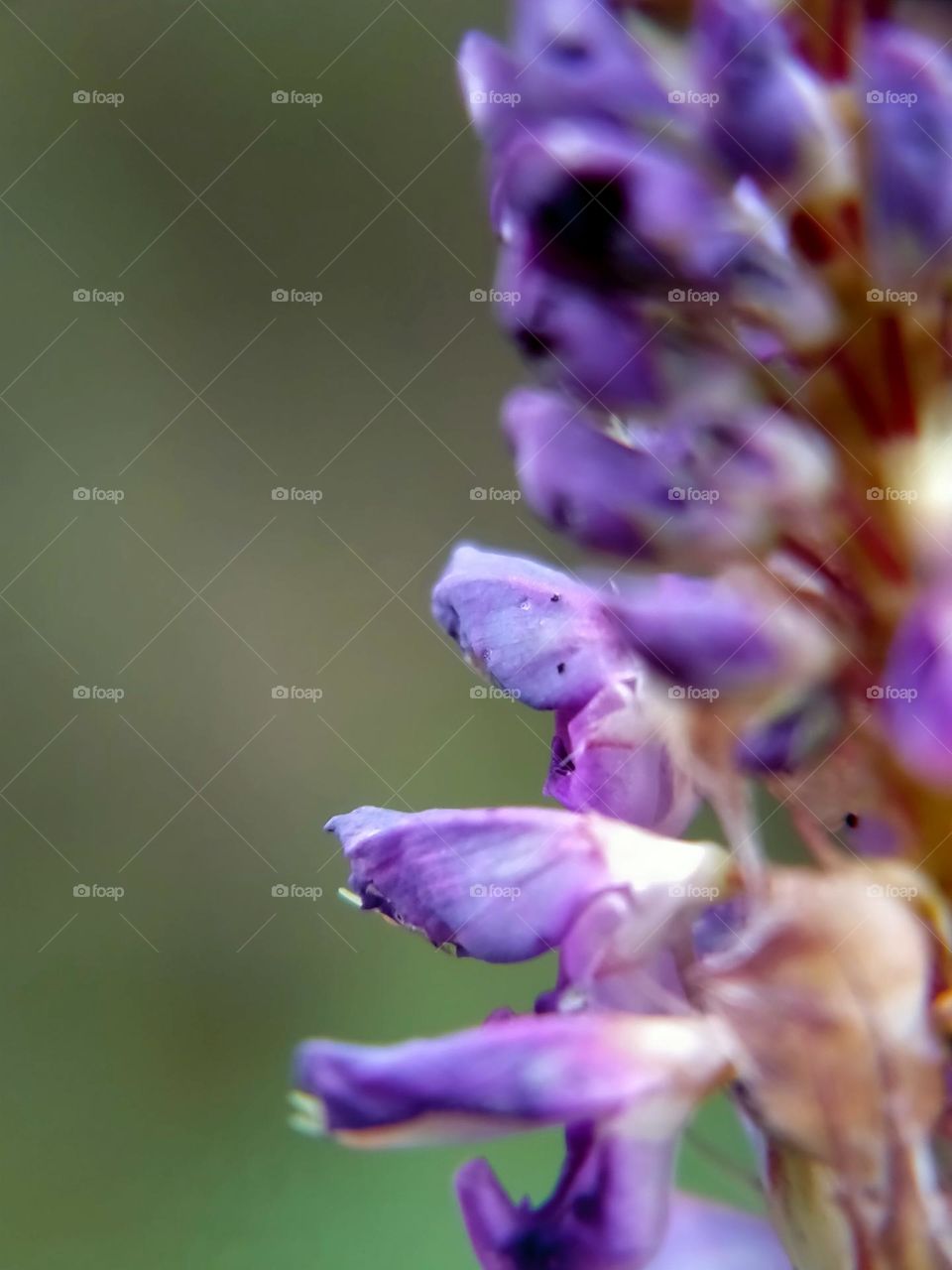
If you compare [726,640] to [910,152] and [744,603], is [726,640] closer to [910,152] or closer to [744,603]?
[744,603]

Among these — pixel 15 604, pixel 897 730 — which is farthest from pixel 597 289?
pixel 15 604

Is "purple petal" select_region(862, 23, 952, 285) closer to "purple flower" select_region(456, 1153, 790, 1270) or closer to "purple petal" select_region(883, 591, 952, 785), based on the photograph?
"purple petal" select_region(883, 591, 952, 785)

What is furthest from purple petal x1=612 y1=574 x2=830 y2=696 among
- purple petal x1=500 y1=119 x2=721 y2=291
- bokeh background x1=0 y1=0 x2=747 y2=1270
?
bokeh background x1=0 y1=0 x2=747 y2=1270

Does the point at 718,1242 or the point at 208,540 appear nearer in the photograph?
the point at 718,1242

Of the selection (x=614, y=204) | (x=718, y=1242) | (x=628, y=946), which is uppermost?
(x=614, y=204)

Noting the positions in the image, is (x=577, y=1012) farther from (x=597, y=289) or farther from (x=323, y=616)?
(x=323, y=616)

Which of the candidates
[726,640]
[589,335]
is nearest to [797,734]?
[726,640]
